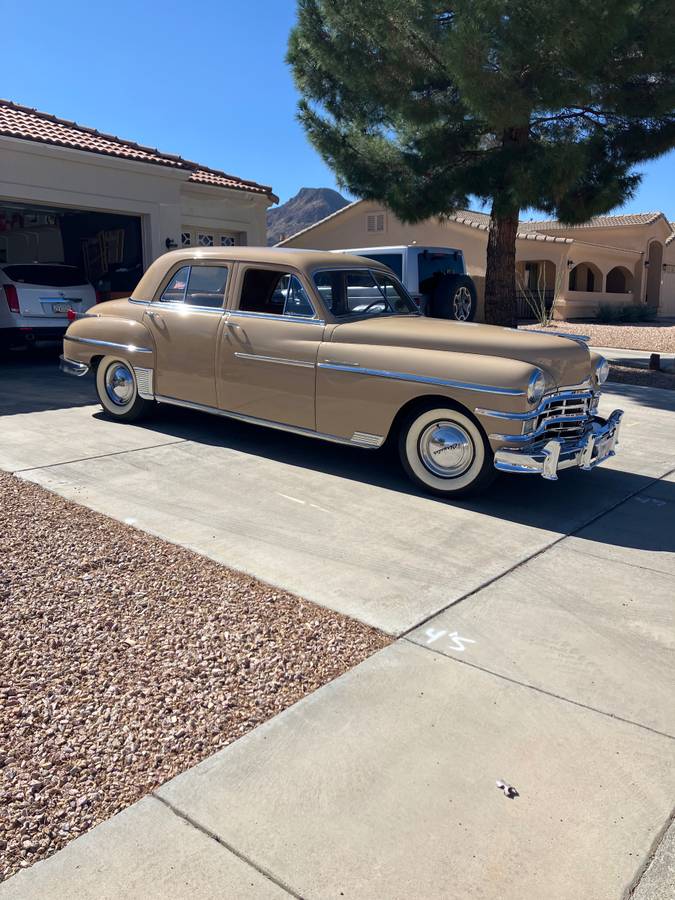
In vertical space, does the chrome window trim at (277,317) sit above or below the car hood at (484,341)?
above

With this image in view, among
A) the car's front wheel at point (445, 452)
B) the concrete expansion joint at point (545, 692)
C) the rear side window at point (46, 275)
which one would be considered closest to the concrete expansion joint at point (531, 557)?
the concrete expansion joint at point (545, 692)

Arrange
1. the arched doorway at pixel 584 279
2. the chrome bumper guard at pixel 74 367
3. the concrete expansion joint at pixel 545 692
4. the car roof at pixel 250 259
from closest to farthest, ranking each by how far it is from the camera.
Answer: the concrete expansion joint at pixel 545 692, the car roof at pixel 250 259, the chrome bumper guard at pixel 74 367, the arched doorway at pixel 584 279

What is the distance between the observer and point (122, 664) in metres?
3.24

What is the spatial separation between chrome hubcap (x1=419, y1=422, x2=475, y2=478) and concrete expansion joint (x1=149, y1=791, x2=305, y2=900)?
11.5 feet

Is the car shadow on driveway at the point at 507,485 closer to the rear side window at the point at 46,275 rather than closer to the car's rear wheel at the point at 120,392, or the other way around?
the car's rear wheel at the point at 120,392

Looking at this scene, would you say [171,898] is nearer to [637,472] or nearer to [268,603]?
[268,603]

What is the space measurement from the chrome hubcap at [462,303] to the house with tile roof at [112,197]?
5.43 metres

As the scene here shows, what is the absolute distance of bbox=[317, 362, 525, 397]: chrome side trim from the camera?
515 centimetres

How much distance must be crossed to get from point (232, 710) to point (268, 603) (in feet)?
2.90

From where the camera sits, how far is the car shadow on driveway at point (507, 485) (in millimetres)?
5183

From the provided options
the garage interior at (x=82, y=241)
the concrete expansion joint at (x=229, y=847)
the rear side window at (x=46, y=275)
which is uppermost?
the garage interior at (x=82, y=241)

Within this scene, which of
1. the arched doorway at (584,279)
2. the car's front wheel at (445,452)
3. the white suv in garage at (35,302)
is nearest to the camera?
the car's front wheel at (445,452)

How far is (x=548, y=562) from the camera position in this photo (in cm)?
451

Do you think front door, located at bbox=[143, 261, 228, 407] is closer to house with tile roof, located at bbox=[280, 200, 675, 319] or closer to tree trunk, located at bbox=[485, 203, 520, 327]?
tree trunk, located at bbox=[485, 203, 520, 327]
